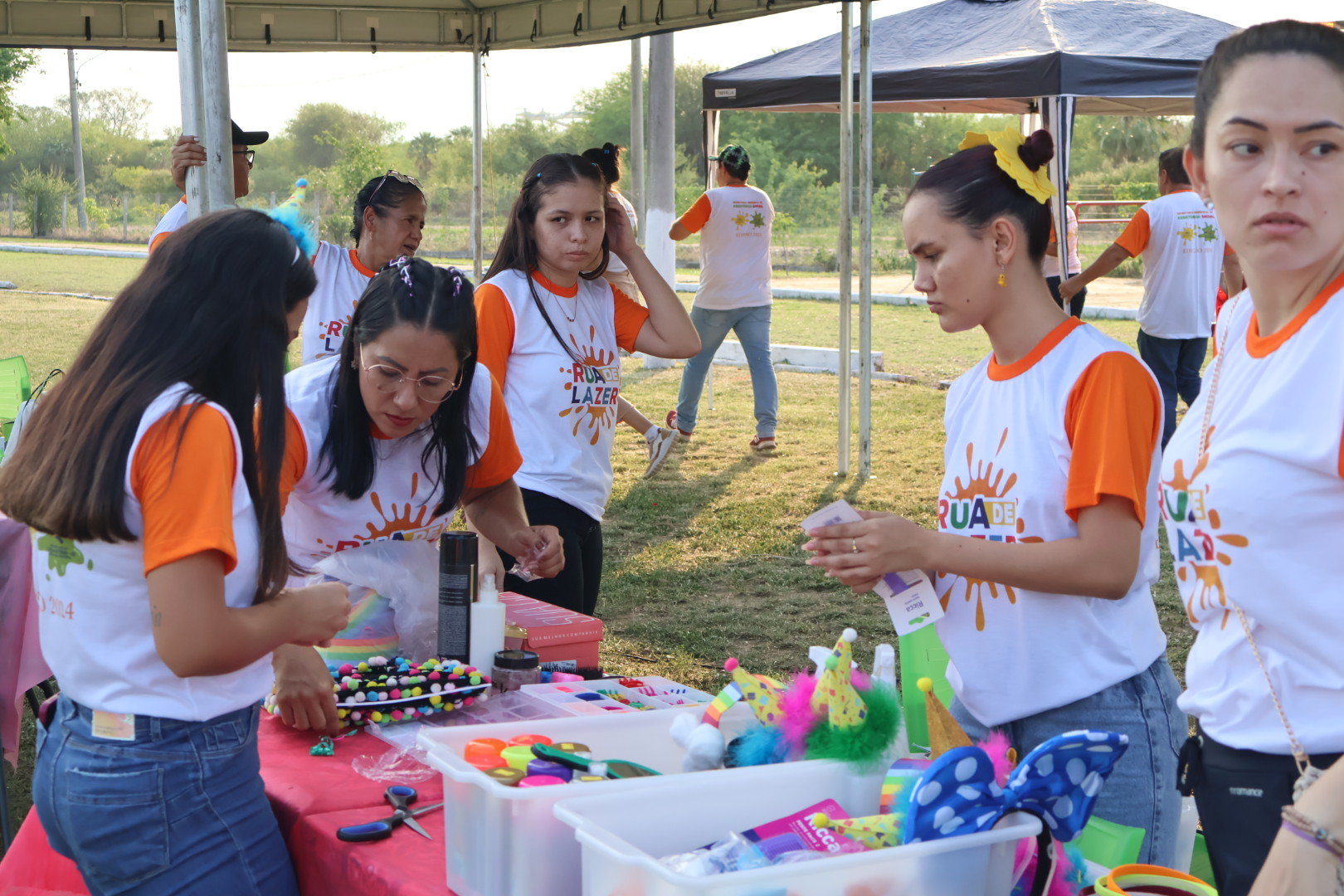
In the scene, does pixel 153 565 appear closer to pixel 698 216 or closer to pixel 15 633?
pixel 15 633

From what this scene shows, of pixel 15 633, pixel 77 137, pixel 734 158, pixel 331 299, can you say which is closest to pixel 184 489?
pixel 15 633

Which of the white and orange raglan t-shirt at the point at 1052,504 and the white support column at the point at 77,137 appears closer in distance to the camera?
the white and orange raglan t-shirt at the point at 1052,504

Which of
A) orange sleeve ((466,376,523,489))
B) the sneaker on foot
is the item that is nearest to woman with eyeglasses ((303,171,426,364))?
orange sleeve ((466,376,523,489))

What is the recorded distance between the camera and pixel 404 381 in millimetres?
2018

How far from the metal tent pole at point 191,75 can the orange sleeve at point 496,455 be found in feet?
4.58

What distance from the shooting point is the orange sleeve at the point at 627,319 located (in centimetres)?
306

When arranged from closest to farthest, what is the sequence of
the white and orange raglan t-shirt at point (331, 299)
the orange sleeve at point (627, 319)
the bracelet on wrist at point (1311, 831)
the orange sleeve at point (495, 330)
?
the bracelet on wrist at point (1311, 831), the orange sleeve at point (495, 330), the orange sleeve at point (627, 319), the white and orange raglan t-shirt at point (331, 299)

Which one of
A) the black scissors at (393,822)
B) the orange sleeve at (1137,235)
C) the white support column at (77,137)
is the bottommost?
the black scissors at (393,822)

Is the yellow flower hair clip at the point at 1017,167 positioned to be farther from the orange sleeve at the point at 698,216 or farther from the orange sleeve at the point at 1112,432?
the orange sleeve at the point at 698,216

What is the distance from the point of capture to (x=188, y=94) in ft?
10.8

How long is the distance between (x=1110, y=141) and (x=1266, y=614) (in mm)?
47705

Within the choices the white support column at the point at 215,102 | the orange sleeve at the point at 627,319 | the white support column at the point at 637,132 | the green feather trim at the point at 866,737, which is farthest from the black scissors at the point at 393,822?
the white support column at the point at 637,132

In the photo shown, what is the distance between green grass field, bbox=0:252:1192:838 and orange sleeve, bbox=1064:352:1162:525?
8.24ft

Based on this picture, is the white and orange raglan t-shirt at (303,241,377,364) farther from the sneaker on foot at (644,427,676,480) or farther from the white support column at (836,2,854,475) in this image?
the sneaker on foot at (644,427,676,480)
